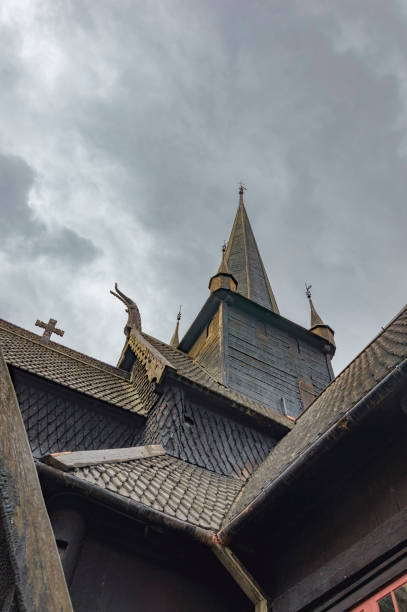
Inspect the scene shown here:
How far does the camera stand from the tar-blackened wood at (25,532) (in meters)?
1.49

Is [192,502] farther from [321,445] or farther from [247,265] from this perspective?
[247,265]

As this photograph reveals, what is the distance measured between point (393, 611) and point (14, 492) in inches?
107

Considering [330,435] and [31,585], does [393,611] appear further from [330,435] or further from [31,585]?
[31,585]

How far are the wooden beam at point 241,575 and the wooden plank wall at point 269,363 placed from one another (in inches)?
250

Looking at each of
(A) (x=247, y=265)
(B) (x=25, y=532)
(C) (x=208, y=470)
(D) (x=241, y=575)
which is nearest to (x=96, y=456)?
(D) (x=241, y=575)

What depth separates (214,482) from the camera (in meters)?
6.29

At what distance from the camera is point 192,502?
5.01 meters

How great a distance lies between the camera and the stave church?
1917 millimetres

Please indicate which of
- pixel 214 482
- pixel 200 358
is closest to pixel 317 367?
pixel 200 358

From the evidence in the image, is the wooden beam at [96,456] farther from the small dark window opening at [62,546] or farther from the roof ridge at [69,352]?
the roof ridge at [69,352]

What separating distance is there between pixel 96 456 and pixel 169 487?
2.82ft

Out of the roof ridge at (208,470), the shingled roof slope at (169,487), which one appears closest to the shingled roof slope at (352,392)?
the shingled roof slope at (169,487)

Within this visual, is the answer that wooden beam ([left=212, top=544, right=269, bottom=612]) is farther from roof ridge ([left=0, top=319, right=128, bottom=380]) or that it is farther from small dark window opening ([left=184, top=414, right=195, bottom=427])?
roof ridge ([left=0, top=319, right=128, bottom=380])

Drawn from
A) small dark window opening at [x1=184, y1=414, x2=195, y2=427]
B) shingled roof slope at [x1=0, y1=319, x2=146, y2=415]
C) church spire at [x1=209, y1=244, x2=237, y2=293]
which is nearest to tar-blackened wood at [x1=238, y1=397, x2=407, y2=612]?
small dark window opening at [x1=184, y1=414, x2=195, y2=427]
